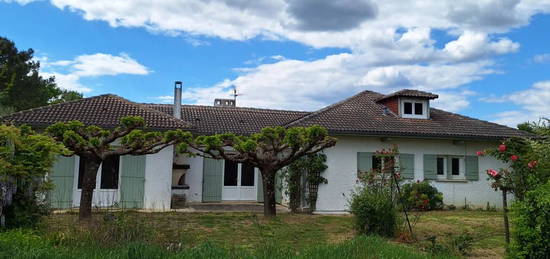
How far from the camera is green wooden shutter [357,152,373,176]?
52.4 ft

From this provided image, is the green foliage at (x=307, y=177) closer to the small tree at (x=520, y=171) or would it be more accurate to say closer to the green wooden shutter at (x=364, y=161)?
the green wooden shutter at (x=364, y=161)

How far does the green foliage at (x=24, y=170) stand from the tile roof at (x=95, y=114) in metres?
5.96

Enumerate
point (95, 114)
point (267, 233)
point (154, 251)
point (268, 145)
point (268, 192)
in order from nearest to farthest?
point (154, 251) < point (267, 233) < point (268, 145) < point (268, 192) < point (95, 114)

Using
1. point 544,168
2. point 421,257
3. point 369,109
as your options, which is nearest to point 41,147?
point 421,257

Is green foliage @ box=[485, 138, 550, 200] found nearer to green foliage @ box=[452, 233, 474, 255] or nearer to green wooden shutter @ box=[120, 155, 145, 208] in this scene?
green foliage @ box=[452, 233, 474, 255]

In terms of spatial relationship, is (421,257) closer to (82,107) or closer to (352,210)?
(352,210)

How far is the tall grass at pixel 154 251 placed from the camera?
5551 millimetres

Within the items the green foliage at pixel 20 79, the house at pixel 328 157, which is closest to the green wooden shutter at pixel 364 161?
the house at pixel 328 157

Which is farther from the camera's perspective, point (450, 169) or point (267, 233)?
point (450, 169)

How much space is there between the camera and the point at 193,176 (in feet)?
56.9

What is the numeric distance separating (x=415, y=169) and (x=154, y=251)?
1335 centimetres

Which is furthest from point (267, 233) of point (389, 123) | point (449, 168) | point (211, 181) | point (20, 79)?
point (20, 79)

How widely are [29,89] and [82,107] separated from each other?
1779 cm

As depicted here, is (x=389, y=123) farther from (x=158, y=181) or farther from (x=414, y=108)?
(x=158, y=181)
